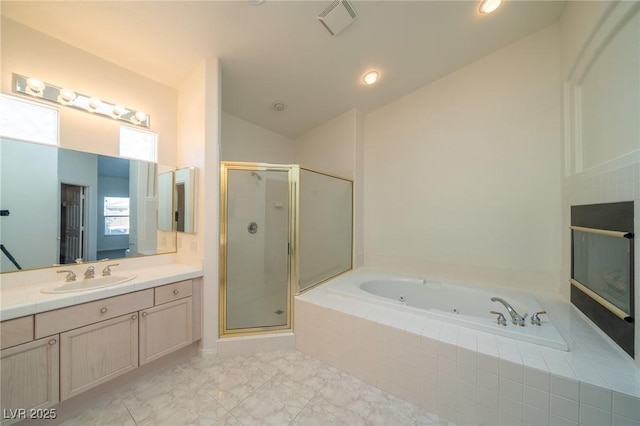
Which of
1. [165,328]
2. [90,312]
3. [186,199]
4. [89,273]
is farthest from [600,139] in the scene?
[89,273]

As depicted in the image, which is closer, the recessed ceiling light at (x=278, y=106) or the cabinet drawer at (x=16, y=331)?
the cabinet drawer at (x=16, y=331)

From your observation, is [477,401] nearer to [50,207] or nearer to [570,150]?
[570,150]

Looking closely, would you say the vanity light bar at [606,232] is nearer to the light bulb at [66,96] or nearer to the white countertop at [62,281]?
the white countertop at [62,281]

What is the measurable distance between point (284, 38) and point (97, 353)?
253 cm

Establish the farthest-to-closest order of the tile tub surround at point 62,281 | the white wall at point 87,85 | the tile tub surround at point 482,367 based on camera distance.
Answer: the white wall at point 87,85 < the tile tub surround at point 62,281 < the tile tub surround at point 482,367

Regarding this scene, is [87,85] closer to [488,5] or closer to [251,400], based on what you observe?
[251,400]

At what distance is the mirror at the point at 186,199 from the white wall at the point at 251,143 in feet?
2.29

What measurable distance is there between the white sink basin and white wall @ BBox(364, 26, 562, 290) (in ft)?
8.36

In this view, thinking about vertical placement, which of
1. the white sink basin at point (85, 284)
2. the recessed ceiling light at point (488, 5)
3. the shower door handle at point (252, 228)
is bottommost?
the white sink basin at point (85, 284)

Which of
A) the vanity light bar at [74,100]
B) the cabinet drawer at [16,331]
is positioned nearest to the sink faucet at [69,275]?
the cabinet drawer at [16,331]

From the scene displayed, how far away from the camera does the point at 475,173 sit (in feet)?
7.68

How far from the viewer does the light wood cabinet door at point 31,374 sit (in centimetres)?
108

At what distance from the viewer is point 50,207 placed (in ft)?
4.94

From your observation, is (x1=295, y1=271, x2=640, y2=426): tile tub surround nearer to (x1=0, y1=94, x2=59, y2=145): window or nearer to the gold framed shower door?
the gold framed shower door
